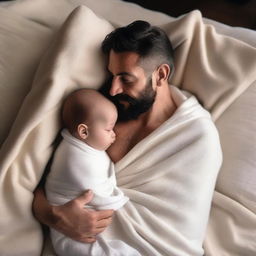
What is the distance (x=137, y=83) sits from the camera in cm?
116

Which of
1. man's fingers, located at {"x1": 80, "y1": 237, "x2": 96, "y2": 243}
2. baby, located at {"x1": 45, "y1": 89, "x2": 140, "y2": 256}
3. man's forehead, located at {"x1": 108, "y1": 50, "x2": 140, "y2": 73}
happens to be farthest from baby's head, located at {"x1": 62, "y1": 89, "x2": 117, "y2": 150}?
man's fingers, located at {"x1": 80, "y1": 237, "x2": 96, "y2": 243}

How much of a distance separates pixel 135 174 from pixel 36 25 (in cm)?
60

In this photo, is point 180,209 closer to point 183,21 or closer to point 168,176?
point 168,176

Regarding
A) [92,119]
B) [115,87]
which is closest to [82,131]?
[92,119]

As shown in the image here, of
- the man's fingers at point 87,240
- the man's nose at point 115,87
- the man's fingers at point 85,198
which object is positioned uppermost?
the man's nose at point 115,87

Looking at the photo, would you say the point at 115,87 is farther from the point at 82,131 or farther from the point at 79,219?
the point at 79,219

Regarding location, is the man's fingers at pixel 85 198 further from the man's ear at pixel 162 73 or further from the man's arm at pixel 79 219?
the man's ear at pixel 162 73

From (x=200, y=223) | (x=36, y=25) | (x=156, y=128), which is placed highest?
(x=36, y=25)

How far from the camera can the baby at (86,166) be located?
1.03 m

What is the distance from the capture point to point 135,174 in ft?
3.69

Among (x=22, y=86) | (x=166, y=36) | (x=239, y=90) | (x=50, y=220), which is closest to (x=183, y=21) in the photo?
(x=166, y=36)

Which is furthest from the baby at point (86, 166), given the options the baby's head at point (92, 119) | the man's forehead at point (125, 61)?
the man's forehead at point (125, 61)

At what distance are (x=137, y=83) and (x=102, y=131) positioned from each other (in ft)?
0.59

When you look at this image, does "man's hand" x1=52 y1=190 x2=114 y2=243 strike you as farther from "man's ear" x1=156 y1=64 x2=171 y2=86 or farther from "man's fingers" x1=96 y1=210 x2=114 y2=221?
"man's ear" x1=156 y1=64 x2=171 y2=86
